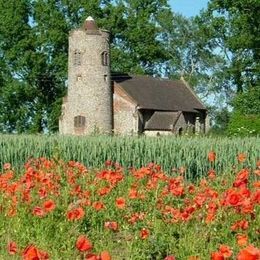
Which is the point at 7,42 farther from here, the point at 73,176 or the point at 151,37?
the point at 73,176

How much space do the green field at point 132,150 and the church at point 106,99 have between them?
1039 inches

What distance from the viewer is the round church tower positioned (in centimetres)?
5131

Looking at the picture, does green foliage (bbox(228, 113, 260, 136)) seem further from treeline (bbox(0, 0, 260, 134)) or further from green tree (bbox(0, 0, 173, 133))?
green tree (bbox(0, 0, 173, 133))

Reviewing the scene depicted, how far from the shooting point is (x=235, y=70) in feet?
146

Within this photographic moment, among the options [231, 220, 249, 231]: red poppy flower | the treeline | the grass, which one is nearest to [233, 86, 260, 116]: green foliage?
the treeline

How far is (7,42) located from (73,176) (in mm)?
48074

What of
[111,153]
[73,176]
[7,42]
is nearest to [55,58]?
[7,42]

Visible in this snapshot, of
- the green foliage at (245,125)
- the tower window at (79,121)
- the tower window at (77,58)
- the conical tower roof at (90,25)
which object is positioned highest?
the conical tower roof at (90,25)

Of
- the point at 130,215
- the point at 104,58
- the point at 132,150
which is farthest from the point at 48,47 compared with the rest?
the point at 130,215

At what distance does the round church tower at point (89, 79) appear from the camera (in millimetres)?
51312

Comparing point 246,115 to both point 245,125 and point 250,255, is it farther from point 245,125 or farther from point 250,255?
point 250,255

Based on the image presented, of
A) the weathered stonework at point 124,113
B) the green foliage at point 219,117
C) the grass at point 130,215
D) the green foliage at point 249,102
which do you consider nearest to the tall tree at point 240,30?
the green foliage at point 249,102

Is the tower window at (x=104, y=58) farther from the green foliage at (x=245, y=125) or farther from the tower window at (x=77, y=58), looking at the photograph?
the green foliage at (x=245, y=125)

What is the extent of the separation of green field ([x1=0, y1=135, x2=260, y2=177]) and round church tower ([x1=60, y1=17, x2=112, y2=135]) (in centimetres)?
2736
